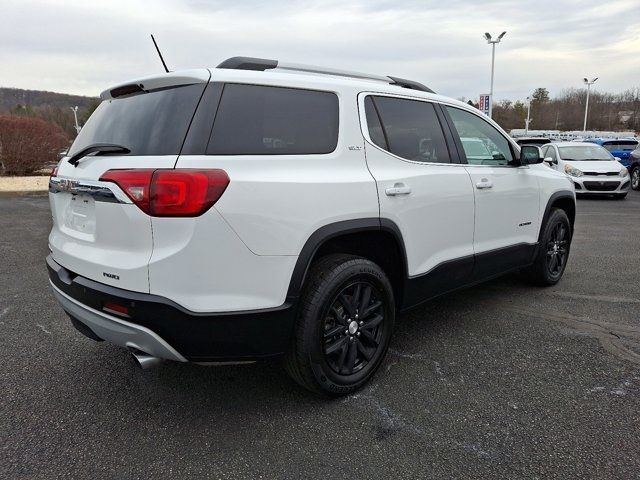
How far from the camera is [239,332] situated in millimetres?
2381

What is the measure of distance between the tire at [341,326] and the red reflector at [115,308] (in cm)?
85

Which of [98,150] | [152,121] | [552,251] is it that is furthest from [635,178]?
[98,150]

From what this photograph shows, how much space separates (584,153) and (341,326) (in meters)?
13.7

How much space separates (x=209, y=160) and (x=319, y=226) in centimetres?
66

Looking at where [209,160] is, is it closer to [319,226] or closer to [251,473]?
[319,226]

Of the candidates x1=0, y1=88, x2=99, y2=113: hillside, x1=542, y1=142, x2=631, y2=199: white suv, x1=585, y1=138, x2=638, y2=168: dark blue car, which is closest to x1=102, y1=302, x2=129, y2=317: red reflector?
x1=542, y1=142, x2=631, y2=199: white suv

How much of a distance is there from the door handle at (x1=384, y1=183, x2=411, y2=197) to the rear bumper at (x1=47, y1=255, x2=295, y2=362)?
3.09 feet

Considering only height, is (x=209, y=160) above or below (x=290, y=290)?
above

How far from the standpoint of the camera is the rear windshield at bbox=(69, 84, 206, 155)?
234 centimetres

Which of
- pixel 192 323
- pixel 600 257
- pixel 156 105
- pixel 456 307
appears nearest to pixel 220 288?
pixel 192 323

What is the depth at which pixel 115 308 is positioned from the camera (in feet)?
7.73

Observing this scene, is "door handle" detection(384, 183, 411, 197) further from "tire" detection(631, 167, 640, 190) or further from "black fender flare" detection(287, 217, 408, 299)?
"tire" detection(631, 167, 640, 190)

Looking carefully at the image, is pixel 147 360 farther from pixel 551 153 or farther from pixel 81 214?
pixel 551 153

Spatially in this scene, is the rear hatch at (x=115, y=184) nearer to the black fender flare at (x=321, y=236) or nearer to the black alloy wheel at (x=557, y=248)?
the black fender flare at (x=321, y=236)
